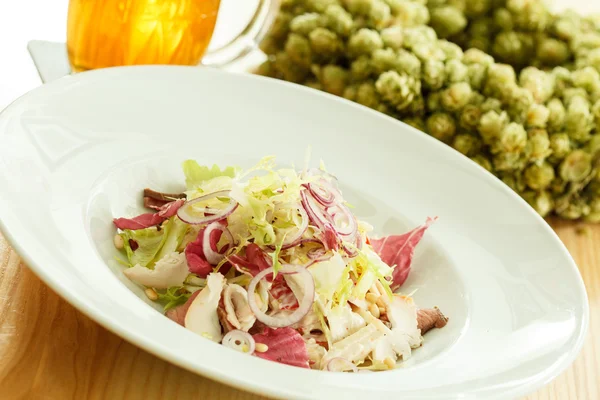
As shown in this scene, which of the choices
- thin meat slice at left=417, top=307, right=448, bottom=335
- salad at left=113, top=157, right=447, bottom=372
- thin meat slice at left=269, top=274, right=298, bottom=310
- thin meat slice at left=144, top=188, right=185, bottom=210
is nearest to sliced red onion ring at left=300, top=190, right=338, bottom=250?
salad at left=113, top=157, right=447, bottom=372

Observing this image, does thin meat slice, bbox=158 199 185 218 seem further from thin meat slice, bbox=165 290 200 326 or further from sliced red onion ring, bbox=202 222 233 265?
thin meat slice, bbox=165 290 200 326

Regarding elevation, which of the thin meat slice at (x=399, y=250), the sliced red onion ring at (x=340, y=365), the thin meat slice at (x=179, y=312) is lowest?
the thin meat slice at (x=399, y=250)

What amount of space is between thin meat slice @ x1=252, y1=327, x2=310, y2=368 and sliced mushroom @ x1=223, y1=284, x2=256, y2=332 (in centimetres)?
3

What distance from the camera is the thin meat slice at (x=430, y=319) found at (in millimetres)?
1517

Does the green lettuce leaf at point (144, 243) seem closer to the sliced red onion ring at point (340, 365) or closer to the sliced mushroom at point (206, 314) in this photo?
the sliced mushroom at point (206, 314)

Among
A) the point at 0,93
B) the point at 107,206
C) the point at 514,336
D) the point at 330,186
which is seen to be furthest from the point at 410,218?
the point at 0,93

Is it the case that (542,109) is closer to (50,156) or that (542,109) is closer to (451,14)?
(451,14)

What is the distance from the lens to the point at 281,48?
2.46m

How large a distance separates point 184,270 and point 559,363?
73 cm

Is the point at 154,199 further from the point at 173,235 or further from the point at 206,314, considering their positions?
the point at 206,314

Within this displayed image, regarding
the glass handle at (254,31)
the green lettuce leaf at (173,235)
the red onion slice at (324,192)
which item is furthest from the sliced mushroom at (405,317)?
the glass handle at (254,31)

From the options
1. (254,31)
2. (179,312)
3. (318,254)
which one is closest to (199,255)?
(179,312)

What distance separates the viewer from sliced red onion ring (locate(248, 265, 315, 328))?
4.55 feet

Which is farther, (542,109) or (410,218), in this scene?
(542,109)
